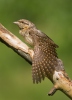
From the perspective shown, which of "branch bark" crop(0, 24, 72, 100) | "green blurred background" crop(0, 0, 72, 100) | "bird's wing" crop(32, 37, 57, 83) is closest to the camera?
"branch bark" crop(0, 24, 72, 100)

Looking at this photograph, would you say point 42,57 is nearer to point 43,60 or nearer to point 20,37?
point 43,60

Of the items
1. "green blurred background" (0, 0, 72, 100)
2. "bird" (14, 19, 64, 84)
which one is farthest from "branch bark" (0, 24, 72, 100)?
"green blurred background" (0, 0, 72, 100)

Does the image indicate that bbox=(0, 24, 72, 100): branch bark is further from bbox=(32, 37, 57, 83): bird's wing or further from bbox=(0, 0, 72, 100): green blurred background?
bbox=(0, 0, 72, 100): green blurred background

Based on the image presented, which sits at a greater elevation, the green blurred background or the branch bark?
the green blurred background

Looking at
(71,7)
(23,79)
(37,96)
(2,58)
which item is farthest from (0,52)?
(71,7)

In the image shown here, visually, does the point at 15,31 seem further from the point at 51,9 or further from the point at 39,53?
the point at 39,53

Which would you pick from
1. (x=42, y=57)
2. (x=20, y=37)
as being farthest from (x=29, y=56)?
(x=20, y=37)
